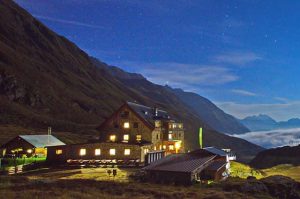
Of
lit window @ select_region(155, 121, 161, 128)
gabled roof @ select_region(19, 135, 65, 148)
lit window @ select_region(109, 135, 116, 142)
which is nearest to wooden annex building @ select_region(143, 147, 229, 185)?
lit window @ select_region(155, 121, 161, 128)

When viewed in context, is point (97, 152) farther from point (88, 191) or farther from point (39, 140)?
point (88, 191)

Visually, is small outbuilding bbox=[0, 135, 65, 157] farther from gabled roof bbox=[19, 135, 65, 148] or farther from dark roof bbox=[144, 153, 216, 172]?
dark roof bbox=[144, 153, 216, 172]

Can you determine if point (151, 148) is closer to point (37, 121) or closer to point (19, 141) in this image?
point (19, 141)

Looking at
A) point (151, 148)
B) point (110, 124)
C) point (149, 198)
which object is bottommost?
point (149, 198)

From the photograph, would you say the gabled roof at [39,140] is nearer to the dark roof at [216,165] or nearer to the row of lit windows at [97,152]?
the row of lit windows at [97,152]

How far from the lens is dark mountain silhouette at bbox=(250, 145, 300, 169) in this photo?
115 meters

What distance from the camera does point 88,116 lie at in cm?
19288

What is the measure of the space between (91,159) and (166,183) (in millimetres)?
24754

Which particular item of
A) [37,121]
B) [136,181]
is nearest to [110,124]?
[136,181]

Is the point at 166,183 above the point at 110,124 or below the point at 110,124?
below

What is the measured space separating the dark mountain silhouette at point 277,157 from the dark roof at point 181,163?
68.4 meters

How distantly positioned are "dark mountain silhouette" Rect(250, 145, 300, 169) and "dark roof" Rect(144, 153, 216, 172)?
68.4 metres

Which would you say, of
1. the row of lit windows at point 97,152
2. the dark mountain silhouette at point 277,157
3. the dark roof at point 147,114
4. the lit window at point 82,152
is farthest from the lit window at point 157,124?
the dark mountain silhouette at point 277,157

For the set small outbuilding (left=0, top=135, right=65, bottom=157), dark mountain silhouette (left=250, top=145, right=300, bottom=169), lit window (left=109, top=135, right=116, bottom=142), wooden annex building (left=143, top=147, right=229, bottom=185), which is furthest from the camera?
dark mountain silhouette (left=250, top=145, right=300, bottom=169)
